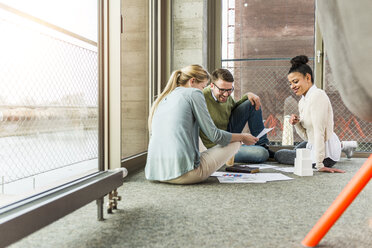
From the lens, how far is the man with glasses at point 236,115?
8.52 feet

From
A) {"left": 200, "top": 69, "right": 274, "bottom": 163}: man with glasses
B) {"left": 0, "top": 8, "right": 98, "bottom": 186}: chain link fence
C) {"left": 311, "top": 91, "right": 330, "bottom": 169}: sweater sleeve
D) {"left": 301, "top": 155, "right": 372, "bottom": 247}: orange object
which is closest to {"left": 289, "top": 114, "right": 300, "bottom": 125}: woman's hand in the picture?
{"left": 311, "top": 91, "right": 330, "bottom": 169}: sweater sleeve

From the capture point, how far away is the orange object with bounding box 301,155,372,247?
763 mm

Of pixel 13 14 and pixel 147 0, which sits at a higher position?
pixel 147 0

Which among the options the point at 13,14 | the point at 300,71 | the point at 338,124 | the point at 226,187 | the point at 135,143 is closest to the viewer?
the point at 13,14

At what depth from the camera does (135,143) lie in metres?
2.71

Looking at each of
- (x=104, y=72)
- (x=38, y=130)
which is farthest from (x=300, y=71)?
(x=38, y=130)

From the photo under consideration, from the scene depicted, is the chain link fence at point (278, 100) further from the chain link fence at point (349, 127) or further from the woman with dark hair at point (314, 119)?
the woman with dark hair at point (314, 119)

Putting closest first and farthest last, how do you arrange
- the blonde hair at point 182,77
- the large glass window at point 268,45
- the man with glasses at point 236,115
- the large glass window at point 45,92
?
the large glass window at point 45,92 → the blonde hair at point 182,77 → the man with glasses at point 236,115 → the large glass window at point 268,45

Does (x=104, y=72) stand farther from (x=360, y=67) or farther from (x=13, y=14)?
(x=360, y=67)

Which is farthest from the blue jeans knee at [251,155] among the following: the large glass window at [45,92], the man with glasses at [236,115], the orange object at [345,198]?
the orange object at [345,198]

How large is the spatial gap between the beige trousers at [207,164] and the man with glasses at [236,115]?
0.70 metres

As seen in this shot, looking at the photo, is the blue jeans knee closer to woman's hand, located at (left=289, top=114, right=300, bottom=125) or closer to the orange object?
woman's hand, located at (left=289, top=114, right=300, bottom=125)

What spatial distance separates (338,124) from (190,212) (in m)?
2.90

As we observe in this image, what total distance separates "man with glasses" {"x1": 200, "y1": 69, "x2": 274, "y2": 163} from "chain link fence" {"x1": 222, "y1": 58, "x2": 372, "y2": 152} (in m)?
0.65
